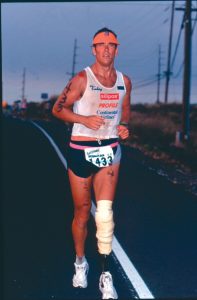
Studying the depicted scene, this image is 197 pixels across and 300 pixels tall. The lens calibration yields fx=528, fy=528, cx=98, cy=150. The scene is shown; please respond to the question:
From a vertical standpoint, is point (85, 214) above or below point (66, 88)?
below

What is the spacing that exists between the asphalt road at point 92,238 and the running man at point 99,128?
48cm

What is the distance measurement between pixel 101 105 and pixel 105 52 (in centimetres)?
46

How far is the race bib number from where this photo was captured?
4676mm

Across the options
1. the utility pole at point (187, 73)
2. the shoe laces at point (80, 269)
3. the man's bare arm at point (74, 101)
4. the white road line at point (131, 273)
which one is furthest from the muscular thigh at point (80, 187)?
the utility pole at point (187, 73)

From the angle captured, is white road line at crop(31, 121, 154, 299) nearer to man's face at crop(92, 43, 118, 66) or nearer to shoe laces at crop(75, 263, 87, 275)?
shoe laces at crop(75, 263, 87, 275)

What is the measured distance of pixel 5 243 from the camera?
6438 millimetres

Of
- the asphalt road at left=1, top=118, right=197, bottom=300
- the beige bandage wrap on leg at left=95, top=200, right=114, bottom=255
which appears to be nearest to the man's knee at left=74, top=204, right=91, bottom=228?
the beige bandage wrap on leg at left=95, top=200, right=114, bottom=255

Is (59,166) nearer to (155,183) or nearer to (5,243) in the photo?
(155,183)

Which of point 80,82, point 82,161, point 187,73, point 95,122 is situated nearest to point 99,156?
point 82,161

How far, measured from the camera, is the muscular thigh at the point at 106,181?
15.7ft

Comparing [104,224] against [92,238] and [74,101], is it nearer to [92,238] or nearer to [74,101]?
[74,101]

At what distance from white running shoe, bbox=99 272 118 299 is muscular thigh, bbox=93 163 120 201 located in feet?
2.33

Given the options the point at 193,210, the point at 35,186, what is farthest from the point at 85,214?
the point at 35,186

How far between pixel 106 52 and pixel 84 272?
2.07 meters
